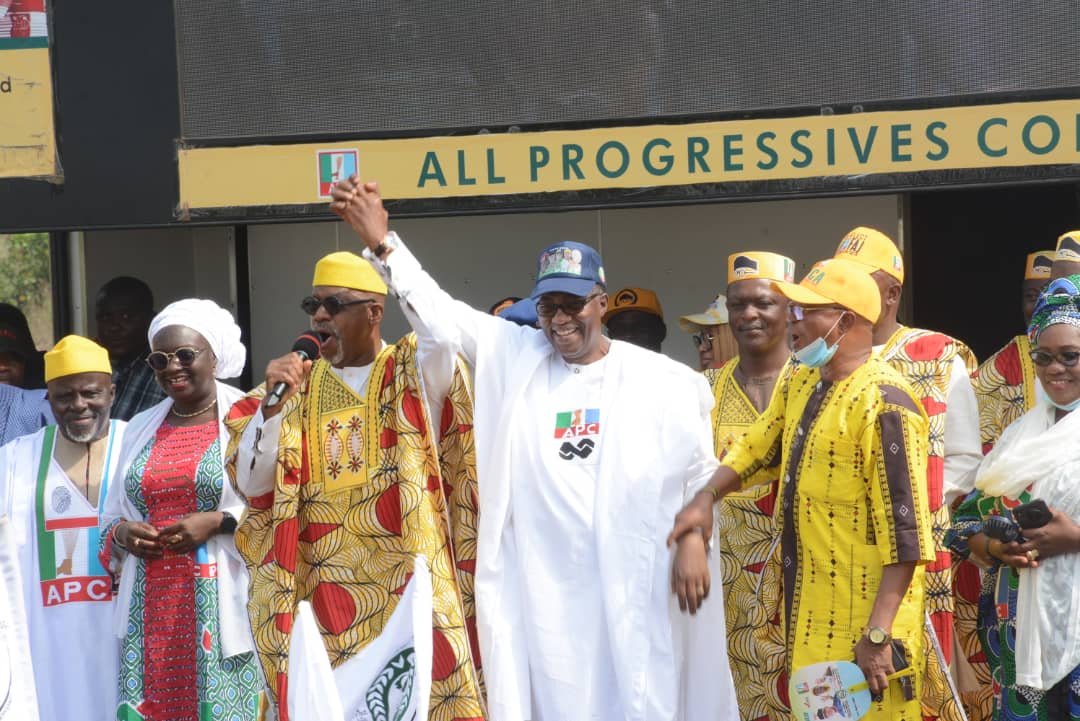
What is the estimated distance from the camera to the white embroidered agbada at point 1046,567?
4.43 meters

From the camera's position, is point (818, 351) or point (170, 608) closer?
point (818, 351)

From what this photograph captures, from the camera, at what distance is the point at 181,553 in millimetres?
5473

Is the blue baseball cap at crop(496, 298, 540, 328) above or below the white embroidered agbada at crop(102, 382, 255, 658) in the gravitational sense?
above

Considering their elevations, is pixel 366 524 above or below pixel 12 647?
above

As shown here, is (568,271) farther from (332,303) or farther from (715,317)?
(715,317)

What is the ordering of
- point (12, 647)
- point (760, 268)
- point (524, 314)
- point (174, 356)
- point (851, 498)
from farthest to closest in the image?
point (524, 314) → point (174, 356) → point (760, 268) → point (12, 647) → point (851, 498)

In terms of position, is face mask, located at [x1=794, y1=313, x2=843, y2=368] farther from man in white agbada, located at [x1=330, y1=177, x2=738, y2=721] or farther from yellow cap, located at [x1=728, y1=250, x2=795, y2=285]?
yellow cap, located at [x1=728, y1=250, x2=795, y2=285]

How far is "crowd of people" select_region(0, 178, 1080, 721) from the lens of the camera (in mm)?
4332

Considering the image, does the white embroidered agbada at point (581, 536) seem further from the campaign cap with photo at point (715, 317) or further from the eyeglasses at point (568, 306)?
the campaign cap with photo at point (715, 317)

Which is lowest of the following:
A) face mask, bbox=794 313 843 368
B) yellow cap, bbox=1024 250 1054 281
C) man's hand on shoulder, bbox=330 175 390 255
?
face mask, bbox=794 313 843 368

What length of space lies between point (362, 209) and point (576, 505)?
1062 millimetres

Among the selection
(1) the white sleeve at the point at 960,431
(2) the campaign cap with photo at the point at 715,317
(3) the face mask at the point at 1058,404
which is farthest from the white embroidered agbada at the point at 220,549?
(3) the face mask at the point at 1058,404

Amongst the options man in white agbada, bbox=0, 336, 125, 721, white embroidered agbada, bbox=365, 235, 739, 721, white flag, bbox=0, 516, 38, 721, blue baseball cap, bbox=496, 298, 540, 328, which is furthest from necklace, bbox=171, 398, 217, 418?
white embroidered agbada, bbox=365, 235, 739, 721

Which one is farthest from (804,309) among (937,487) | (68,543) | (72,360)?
(68,543)
